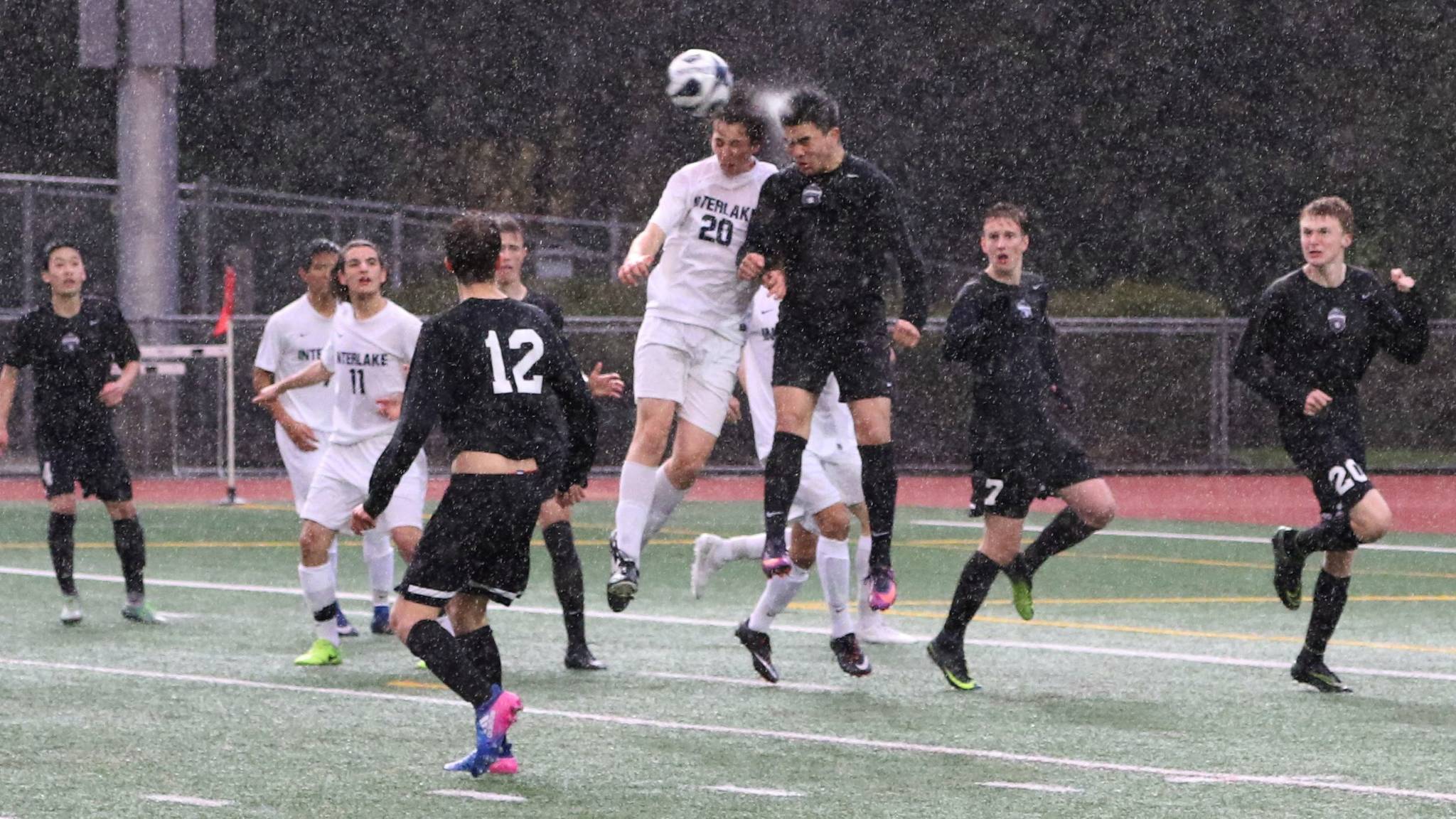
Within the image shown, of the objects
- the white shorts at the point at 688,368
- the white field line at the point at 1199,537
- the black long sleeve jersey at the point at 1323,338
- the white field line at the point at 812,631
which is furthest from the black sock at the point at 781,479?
the white field line at the point at 1199,537

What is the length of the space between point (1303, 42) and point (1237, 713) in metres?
27.1

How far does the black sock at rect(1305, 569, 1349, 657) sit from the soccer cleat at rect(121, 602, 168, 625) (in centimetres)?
624

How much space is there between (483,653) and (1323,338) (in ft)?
14.1

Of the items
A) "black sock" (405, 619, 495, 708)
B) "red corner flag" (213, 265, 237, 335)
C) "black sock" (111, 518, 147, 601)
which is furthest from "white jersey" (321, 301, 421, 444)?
"red corner flag" (213, 265, 237, 335)

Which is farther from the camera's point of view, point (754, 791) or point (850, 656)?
point (850, 656)

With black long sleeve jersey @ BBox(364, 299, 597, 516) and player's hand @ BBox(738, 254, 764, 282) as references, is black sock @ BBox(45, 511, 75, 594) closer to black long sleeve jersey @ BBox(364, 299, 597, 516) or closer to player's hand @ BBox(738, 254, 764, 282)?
player's hand @ BBox(738, 254, 764, 282)

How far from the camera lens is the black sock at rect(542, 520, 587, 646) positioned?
1142 centimetres

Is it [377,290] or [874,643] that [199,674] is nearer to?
[377,290]

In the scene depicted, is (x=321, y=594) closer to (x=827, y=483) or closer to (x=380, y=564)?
(x=380, y=564)

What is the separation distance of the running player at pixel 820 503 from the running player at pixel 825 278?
108 centimetres

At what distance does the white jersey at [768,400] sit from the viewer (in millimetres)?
12773

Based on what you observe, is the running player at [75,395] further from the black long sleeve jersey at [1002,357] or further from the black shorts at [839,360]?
the black long sleeve jersey at [1002,357]

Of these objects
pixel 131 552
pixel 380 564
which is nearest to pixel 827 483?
pixel 380 564

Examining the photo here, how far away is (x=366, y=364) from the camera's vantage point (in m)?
11.9
